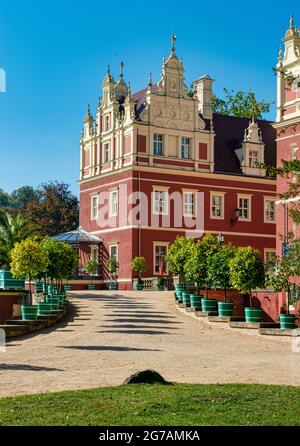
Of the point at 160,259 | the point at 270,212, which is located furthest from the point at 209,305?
the point at 270,212

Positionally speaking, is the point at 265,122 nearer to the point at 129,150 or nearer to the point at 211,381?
the point at 129,150

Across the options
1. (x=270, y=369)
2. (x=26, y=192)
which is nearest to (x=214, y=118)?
(x=270, y=369)

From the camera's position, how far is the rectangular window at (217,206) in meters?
47.3

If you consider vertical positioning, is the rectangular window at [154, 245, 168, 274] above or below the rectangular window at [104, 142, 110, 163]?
below

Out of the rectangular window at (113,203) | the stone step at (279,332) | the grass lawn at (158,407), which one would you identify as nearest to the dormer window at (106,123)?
the rectangular window at (113,203)

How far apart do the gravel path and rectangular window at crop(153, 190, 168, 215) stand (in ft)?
61.2

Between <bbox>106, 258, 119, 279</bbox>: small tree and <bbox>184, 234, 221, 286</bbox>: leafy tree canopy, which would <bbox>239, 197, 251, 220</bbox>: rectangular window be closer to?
<bbox>106, 258, 119, 279</bbox>: small tree

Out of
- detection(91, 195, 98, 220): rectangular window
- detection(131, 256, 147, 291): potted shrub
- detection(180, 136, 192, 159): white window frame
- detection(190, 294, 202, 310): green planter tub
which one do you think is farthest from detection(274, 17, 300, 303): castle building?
detection(91, 195, 98, 220): rectangular window

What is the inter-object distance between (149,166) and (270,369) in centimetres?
3071

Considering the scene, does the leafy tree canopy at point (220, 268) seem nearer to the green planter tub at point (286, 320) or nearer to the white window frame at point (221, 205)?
the green planter tub at point (286, 320)

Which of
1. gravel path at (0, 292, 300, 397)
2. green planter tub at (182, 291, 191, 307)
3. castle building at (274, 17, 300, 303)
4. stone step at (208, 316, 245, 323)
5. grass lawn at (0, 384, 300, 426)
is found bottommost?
gravel path at (0, 292, 300, 397)

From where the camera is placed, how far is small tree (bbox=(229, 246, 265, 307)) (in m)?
25.5

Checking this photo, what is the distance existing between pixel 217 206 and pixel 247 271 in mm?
22206

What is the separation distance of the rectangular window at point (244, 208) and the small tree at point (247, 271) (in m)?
22.6
